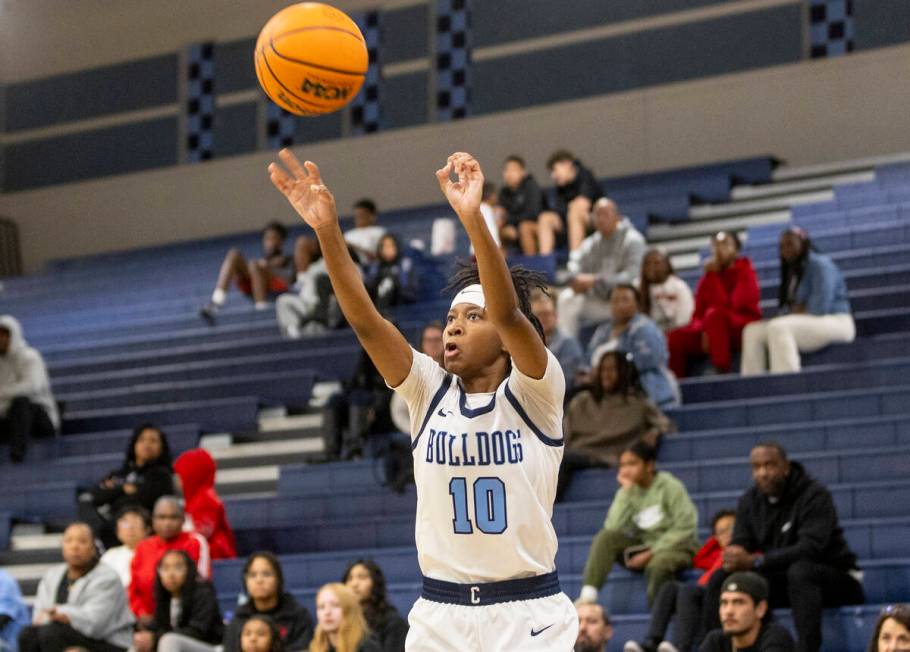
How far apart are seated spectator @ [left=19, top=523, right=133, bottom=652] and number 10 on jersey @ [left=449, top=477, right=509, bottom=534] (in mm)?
4728

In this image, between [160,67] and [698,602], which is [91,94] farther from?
[698,602]

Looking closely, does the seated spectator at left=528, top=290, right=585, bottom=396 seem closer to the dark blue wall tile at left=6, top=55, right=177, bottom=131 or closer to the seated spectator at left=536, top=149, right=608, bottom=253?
the seated spectator at left=536, top=149, right=608, bottom=253

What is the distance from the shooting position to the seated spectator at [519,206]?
480 inches

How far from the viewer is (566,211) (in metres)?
12.4

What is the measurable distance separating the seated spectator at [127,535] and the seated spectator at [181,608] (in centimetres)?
71

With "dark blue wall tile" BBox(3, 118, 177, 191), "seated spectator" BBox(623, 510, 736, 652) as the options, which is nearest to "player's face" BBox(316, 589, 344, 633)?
"seated spectator" BBox(623, 510, 736, 652)

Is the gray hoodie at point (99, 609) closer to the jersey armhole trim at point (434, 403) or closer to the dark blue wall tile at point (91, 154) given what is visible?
the jersey armhole trim at point (434, 403)

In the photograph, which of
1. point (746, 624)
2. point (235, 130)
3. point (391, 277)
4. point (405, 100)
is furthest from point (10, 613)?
point (235, 130)

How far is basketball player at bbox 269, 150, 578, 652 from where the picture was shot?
4043mm

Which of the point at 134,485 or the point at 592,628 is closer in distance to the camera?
the point at 592,628

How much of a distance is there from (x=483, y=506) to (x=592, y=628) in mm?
3302

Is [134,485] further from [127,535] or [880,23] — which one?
[880,23]

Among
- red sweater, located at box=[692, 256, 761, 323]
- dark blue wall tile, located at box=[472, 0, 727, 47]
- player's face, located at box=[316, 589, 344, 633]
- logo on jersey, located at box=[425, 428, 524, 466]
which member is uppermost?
dark blue wall tile, located at box=[472, 0, 727, 47]

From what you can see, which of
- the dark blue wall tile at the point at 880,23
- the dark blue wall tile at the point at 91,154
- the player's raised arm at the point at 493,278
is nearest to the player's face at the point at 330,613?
the player's raised arm at the point at 493,278
